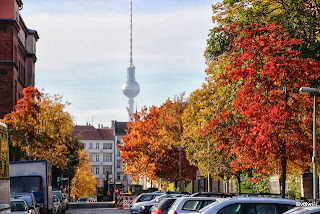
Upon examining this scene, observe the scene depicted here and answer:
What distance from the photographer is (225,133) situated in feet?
97.5

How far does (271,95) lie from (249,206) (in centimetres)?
1319

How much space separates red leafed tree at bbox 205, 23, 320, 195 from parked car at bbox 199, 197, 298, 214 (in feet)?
38.7

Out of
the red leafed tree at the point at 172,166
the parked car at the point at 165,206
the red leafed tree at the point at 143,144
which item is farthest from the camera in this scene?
the red leafed tree at the point at 143,144

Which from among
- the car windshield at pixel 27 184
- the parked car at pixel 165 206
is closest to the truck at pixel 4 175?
the parked car at pixel 165 206

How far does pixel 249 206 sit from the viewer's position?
15.2 metres

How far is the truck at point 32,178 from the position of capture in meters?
34.8

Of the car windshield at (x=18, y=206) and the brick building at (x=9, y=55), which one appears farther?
the brick building at (x=9, y=55)

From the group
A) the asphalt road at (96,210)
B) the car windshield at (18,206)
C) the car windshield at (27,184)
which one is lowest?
the asphalt road at (96,210)

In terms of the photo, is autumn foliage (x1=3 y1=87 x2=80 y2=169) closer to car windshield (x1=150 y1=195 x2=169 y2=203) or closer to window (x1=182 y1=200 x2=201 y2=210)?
car windshield (x1=150 y1=195 x2=169 y2=203)

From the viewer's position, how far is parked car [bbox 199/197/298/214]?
598 inches

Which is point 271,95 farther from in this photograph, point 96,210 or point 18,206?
point 96,210

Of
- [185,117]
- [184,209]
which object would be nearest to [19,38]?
[185,117]

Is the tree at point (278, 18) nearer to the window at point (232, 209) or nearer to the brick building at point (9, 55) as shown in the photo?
the window at point (232, 209)

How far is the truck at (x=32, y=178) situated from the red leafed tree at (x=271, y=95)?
35.5 feet
